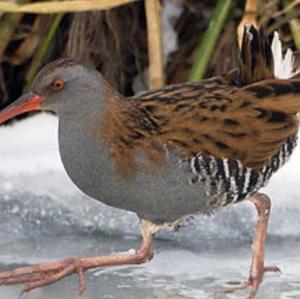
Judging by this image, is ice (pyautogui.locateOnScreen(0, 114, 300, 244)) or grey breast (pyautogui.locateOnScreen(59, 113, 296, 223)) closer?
grey breast (pyautogui.locateOnScreen(59, 113, 296, 223))

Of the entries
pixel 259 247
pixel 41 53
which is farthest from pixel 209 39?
pixel 259 247

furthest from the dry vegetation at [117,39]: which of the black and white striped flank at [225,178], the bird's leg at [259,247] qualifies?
the black and white striped flank at [225,178]

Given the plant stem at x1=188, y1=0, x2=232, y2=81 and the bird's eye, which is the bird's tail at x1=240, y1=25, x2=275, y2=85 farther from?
the plant stem at x1=188, y1=0, x2=232, y2=81

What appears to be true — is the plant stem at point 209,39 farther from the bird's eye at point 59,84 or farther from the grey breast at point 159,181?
the bird's eye at point 59,84

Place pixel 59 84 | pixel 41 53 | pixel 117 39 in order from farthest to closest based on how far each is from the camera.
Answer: pixel 117 39 < pixel 41 53 < pixel 59 84

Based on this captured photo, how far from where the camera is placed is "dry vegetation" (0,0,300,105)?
542cm

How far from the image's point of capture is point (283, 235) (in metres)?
4.27

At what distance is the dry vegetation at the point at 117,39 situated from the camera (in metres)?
5.42

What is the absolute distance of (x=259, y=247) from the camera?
3.95 m

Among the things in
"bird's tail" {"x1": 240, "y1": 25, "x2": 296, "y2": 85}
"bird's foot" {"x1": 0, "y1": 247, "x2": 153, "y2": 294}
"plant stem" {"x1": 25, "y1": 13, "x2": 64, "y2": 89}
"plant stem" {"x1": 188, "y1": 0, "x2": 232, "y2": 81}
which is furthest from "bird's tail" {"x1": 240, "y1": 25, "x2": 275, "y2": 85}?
"plant stem" {"x1": 25, "y1": 13, "x2": 64, "y2": 89}

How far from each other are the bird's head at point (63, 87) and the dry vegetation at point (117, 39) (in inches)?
67.6

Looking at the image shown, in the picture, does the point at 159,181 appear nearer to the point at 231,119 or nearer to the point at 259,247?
the point at 231,119

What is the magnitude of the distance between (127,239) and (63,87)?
2.77ft

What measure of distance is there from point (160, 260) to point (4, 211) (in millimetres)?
586
